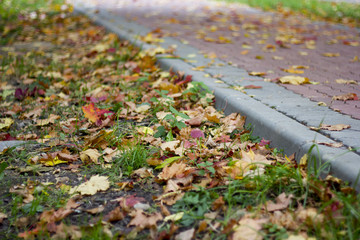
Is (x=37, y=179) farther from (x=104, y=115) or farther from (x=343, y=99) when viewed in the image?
(x=343, y=99)

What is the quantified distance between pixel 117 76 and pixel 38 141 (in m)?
1.56

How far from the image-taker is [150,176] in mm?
2086

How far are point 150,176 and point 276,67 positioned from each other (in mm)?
2272

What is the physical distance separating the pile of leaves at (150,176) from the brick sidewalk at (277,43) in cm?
85

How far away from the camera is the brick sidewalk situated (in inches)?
126

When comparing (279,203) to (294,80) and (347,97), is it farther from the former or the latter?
(294,80)

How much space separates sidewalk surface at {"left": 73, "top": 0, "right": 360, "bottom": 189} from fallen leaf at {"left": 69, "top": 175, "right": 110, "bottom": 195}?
1003mm

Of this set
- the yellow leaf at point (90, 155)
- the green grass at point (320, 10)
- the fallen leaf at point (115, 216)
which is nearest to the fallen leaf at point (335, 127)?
the fallen leaf at point (115, 216)

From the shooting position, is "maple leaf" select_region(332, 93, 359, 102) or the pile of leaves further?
"maple leaf" select_region(332, 93, 359, 102)

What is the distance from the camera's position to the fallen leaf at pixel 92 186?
195cm

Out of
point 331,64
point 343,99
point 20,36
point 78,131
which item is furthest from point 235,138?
point 20,36

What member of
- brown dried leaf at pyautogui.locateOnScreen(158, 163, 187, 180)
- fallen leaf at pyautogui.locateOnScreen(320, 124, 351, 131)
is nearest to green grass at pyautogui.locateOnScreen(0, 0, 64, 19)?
brown dried leaf at pyautogui.locateOnScreen(158, 163, 187, 180)

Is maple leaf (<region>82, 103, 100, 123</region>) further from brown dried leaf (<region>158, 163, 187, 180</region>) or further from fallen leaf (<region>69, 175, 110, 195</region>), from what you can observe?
brown dried leaf (<region>158, 163, 187, 180</region>)

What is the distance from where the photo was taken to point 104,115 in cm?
282
